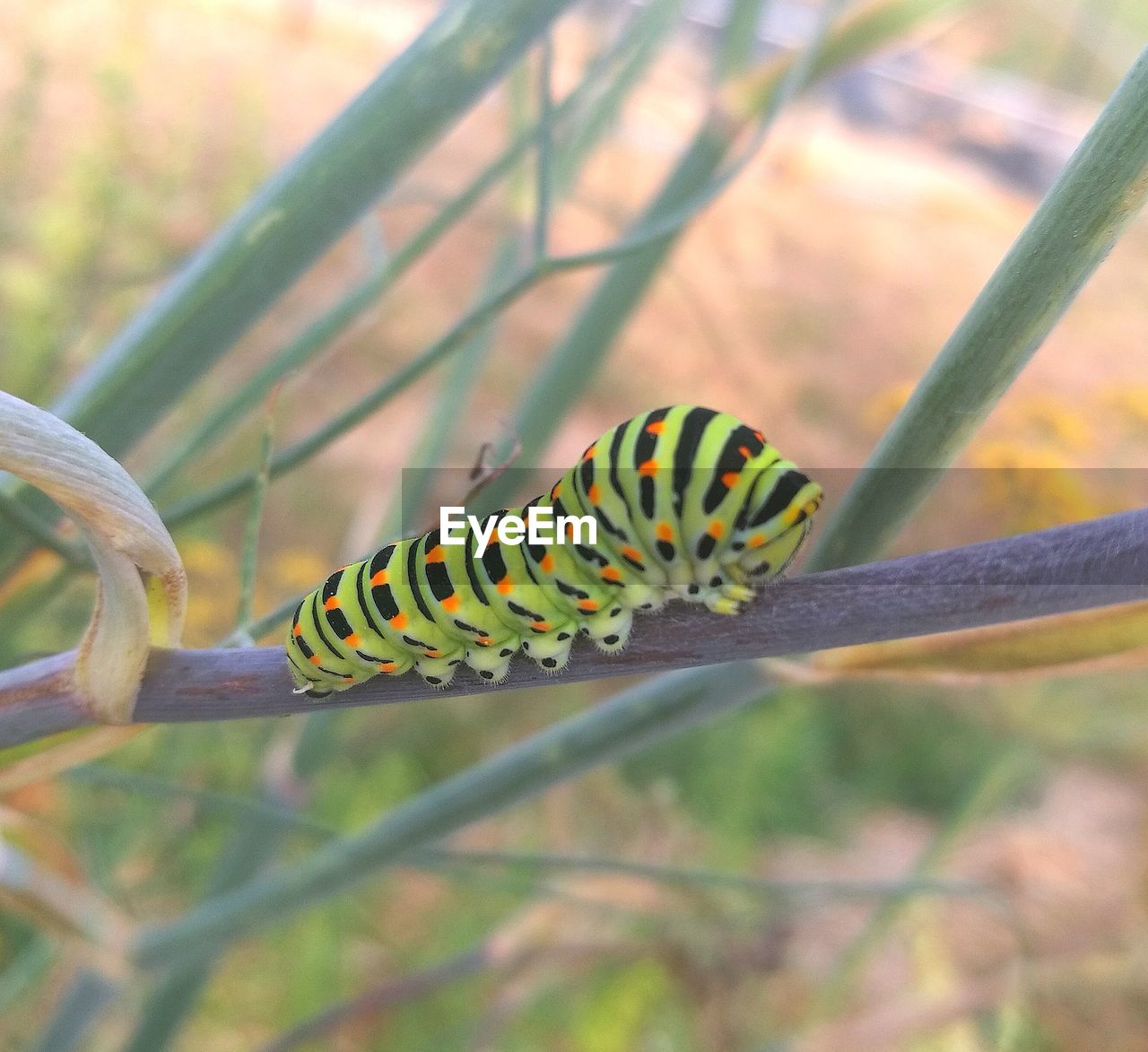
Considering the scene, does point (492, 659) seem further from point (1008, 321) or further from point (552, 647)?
point (1008, 321)

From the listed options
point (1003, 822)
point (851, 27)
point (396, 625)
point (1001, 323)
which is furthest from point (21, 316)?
point (1003, 822)

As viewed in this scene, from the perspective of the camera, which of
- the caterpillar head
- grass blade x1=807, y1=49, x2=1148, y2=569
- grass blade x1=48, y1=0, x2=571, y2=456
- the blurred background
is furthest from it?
the blurred background

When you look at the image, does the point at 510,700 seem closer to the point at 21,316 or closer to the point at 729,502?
the point at 21,316

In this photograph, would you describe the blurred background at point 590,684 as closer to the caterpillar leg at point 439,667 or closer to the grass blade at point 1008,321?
the caterpillar leg at point 439,667

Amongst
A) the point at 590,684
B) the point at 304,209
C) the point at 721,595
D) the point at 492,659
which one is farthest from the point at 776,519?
the point at 590,684

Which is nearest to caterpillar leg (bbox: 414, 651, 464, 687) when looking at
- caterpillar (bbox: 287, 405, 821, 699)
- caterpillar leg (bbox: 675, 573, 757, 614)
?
caterpillar (bbox: 287, 405, 821, 699)

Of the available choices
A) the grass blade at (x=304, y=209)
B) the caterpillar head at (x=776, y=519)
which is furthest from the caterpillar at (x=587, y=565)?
the grass blade at (x=304, y=209)

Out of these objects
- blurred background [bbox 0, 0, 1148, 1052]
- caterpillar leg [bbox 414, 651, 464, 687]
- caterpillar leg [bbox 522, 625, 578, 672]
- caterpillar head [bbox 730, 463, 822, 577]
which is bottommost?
caterpillar leg [bbox 414, 651, 464, 687]

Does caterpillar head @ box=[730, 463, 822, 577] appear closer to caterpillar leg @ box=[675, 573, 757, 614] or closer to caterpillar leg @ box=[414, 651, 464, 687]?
caterpillar leg @ box=[675, 573, 757, 614]
